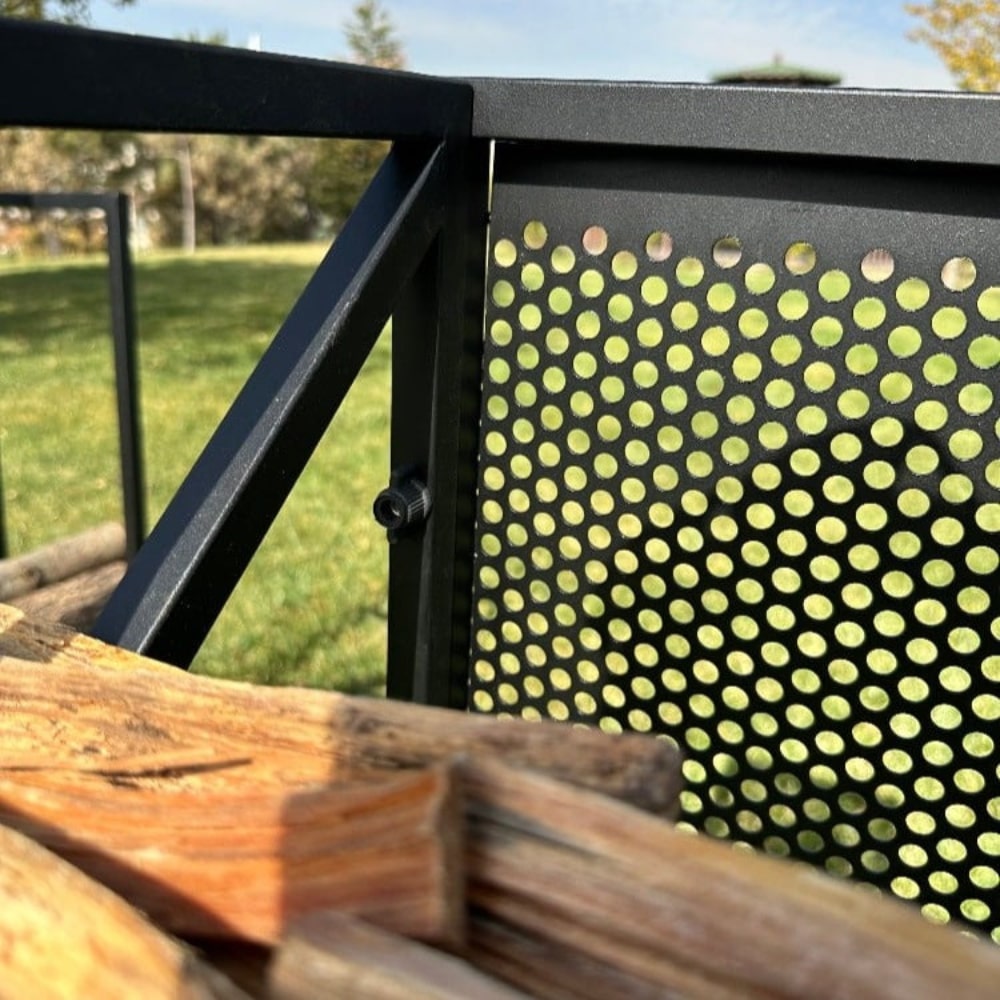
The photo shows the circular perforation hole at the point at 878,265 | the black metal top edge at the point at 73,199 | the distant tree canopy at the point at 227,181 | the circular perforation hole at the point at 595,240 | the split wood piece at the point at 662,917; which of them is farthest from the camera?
the distant tree canopy at the point at 227,181

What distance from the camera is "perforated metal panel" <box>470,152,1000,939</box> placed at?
0.98 m

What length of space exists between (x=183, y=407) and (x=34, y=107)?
20.3ft

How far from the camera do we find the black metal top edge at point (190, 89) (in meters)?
0.62

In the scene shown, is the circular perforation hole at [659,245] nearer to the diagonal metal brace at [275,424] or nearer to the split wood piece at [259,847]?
the diagonal metal brace at [275,424]

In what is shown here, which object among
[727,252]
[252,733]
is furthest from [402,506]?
[252,733]

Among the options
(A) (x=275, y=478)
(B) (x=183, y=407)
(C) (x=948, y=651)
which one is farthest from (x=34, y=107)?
(B) (x=183, y=407)

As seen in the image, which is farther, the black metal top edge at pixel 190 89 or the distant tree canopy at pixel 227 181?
the distant tree canopy at pixel 227 181

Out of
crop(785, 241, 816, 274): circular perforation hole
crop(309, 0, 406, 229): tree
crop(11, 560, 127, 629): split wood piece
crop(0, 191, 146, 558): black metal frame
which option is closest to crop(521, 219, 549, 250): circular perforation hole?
crop(785, 241, 816, 274): circular perforation hole

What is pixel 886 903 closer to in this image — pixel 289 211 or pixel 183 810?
pixel 183 810

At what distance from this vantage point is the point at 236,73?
30.2 inches

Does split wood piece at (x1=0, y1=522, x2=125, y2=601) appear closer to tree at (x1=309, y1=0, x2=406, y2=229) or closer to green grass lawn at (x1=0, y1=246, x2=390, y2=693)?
green grass lawn at (x1=0, y1=246, x2=390, y2=693)

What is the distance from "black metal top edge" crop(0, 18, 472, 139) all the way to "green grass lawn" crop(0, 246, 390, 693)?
202cm

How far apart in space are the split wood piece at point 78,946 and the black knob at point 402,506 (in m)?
0.59

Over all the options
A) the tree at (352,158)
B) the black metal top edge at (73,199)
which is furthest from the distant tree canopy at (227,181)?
the black metal top edge at (73,199)
